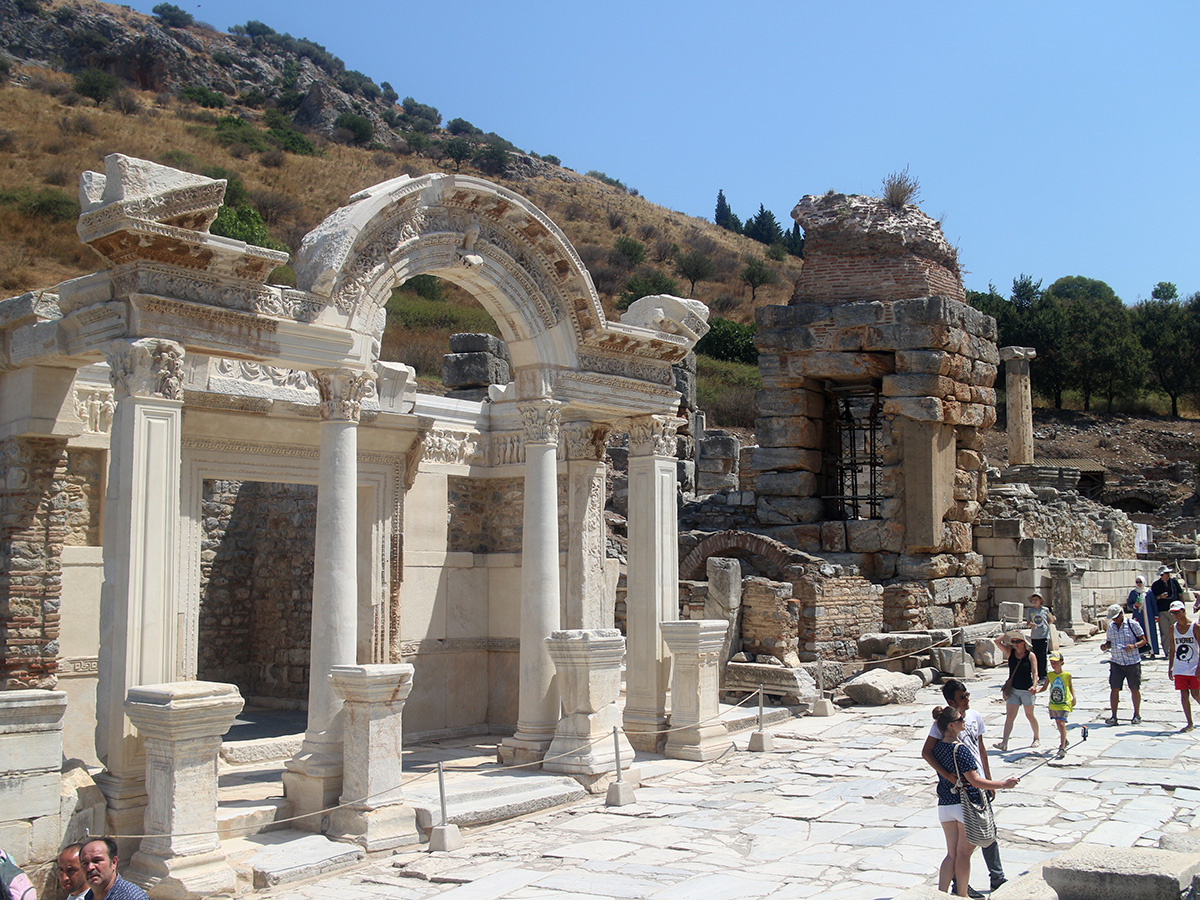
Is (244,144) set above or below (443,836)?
above

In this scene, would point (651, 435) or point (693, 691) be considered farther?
point (651, 435)

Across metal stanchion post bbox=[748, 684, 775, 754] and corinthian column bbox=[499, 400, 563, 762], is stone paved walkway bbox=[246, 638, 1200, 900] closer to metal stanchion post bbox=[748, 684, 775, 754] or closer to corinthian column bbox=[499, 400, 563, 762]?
metal stanchion post bbox=[748, 684, 775, 754]

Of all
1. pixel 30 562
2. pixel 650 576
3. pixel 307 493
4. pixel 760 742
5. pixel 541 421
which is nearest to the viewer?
pixel 30 562

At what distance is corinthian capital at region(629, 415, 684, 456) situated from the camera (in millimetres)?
12031

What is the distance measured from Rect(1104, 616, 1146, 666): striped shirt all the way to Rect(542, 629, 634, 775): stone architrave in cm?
562

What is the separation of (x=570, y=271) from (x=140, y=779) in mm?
5935

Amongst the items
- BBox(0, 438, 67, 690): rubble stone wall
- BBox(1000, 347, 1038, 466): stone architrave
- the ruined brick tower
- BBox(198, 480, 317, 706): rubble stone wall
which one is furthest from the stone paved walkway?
BBox(1000, 347, 1038, 466): stone architrave

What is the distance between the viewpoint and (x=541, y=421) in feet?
35.5

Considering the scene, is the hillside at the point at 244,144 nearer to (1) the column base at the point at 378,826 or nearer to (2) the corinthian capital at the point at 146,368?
(2) the corinthian capital at the point at 146,368

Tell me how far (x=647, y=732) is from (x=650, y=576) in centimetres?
163

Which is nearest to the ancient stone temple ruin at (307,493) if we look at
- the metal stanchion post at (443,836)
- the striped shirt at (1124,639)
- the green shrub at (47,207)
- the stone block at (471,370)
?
the metal stanchion post at (443,836)

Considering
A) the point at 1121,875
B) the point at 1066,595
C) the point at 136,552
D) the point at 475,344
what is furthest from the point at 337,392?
the point at 1066,595

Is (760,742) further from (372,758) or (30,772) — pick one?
(30,772)

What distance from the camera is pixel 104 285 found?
8.08m
